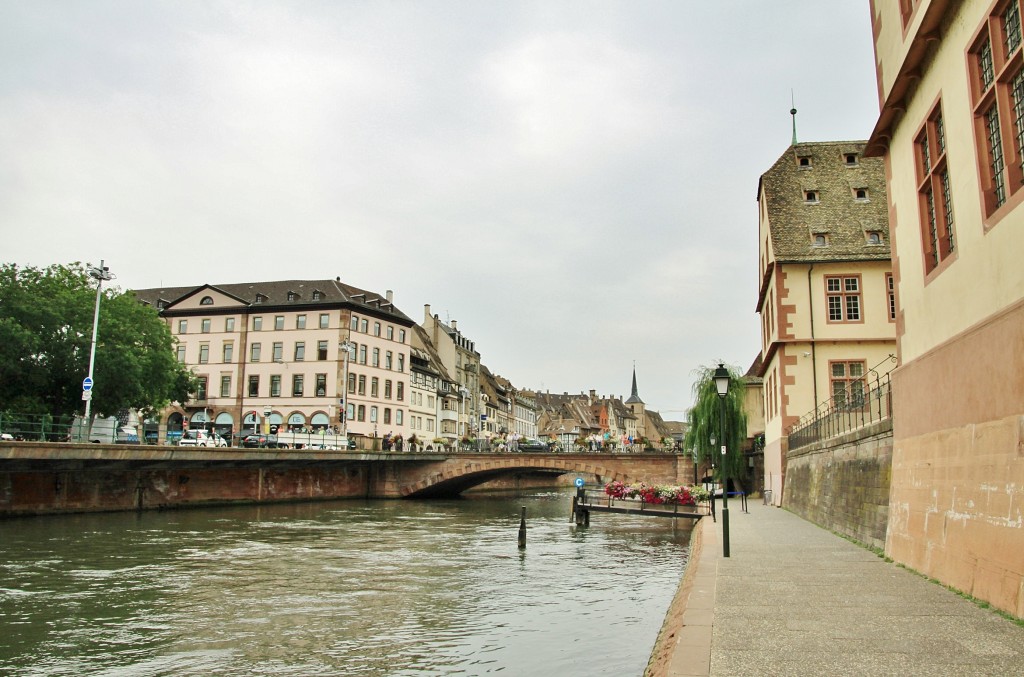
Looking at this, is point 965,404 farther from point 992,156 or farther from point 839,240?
point 839,240

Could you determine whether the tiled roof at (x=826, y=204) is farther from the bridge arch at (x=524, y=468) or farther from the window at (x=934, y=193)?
the bridge arch at (x=524, y=468)

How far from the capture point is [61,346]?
41500 millimetres

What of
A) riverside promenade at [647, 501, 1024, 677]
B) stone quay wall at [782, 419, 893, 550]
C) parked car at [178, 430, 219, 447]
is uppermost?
parked car at [178, 430, 219, 447]

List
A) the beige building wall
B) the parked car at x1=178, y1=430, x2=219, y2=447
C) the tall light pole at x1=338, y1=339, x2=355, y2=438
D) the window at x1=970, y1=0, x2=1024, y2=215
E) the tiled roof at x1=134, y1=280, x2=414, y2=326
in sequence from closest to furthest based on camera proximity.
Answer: the beige building wall < the window at x1=970, y1=0, x2=1024, y2=215 < the parked car at x1=178, y1=430, x2=219, y2=447 < the tall light pole at x1=338, y1=339, x2=355, y2=438 < the tiled roof at x1=134, y1=280, x2=414, y2=326

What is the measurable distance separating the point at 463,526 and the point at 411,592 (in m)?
19.6

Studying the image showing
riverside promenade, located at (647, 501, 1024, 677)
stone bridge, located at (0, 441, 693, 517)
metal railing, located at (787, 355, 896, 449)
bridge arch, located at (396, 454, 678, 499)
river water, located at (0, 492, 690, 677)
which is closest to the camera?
riverside promenade, located at (647, 501, 1024, 677)

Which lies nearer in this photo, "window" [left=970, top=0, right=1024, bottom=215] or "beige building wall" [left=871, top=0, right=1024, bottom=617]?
"beige building wall" [left=871, top=0, right=1024, bottom=617]

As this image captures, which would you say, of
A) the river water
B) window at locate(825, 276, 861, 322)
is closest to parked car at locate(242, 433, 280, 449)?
the river water

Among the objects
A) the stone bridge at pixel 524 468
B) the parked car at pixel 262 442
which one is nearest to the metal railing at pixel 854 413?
the stone bridge at pixel 524 468

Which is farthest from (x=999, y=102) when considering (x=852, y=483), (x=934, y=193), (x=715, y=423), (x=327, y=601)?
(x=715, y=423)

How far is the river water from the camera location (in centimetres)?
1116

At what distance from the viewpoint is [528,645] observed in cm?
1198

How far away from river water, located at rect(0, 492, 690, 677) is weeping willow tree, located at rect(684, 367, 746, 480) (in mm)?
17706

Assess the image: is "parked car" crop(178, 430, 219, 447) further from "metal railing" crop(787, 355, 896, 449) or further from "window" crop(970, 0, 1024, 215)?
"window" crop(970, 0, 1024, 215)
